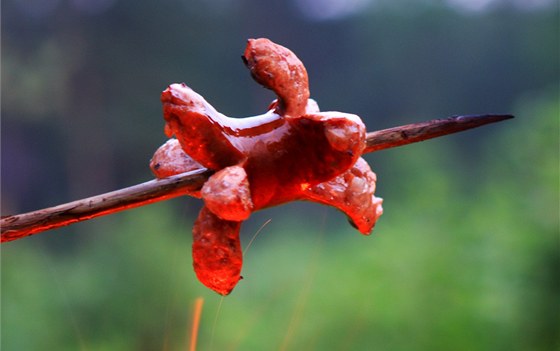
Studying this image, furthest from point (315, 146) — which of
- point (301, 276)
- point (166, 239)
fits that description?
point (301, 276)

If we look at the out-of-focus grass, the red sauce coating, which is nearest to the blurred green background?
the out-of-focus grass

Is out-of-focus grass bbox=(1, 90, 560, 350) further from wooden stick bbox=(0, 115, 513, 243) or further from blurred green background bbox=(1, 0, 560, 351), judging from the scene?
wooden stick bbox=(0, 115, 513, 243)

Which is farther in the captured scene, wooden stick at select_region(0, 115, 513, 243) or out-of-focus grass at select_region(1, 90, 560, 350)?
out-of-focus grass at select_region(1, 90, 560, 350)

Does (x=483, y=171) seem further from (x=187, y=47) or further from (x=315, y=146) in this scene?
(x=315, y=146)

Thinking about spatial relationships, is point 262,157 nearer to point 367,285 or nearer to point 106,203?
point 106,203

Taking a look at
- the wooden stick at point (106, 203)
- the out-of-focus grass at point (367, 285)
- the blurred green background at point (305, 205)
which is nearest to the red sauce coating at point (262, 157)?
the wooden stick at point (106, 203)

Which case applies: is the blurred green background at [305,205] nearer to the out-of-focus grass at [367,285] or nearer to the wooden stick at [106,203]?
the out-of-focus grass at [367,285]

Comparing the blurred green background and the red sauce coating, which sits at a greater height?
the red sauce coating

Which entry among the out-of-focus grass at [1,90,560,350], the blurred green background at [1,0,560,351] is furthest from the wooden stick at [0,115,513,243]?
the out-of-focus grass at [1,90,560,350]
